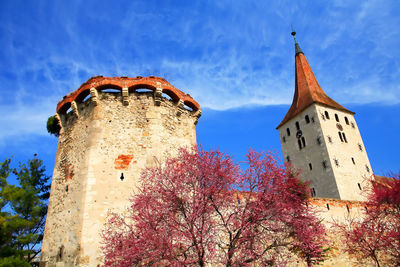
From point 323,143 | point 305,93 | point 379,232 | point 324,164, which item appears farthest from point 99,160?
point 305,93

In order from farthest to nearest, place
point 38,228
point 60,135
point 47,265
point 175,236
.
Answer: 1. point 38,228
2. point 60,135
3. point 47,265
4. point 175,236

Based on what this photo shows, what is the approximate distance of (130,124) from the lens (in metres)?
12.6

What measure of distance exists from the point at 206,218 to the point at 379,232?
10.8 metres

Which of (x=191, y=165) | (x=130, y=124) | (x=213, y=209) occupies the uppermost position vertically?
(x=130, y=124)

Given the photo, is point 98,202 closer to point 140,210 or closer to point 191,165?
point 140,210

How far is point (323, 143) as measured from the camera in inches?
1342

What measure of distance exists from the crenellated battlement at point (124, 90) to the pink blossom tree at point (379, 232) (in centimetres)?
1067

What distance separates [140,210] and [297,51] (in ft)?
140

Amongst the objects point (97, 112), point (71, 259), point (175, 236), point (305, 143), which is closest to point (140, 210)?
point (175, 236)

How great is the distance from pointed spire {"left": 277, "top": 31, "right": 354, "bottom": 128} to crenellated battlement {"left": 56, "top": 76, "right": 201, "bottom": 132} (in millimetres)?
27514

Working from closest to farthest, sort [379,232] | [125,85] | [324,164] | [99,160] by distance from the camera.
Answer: [99,160]
[125,85]
[379,232]
[324,164]

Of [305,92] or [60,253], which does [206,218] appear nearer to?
[60,253]

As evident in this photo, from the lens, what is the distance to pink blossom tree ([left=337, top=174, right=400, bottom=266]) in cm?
1441

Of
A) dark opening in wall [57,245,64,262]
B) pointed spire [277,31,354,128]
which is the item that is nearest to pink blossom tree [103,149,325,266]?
dark opening in wall [57,245,64,262]
